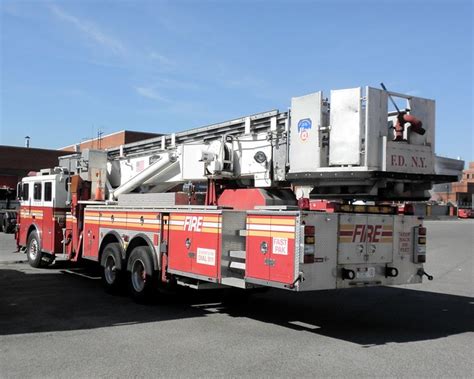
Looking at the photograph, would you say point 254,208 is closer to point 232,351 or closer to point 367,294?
point 232,351

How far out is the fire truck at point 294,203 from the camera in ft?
24.2

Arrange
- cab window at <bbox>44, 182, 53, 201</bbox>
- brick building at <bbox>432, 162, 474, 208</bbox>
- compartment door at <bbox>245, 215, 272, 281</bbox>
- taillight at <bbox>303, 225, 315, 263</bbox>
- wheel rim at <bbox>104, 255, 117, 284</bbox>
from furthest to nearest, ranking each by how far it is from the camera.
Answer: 1. brick building at <bbox>432, 162, 474, 208</bbox>
2. cab window at <bbox>44, 182, 53, 201</bbox>
3. wheel rim at <bbox>104, 255, 117, 284</bbox>
4. compartment door at <bbox>245, 215, 272, 281</bbox>
5. taillight at <bbox>303, 225, 315, 263</bbox>

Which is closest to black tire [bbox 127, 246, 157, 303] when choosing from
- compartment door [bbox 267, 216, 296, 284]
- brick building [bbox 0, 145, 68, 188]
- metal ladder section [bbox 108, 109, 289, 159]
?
metal ladder section [bbox 108, 109, 289, 159]

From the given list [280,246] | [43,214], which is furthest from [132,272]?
[43,214]

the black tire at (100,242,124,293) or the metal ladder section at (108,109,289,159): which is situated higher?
the metal ladder section at (108,109,289,159)

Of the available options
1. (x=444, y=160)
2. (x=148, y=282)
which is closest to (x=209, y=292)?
(x=148, y=282)

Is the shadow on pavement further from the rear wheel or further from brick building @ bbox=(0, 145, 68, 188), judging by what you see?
brick building @ bbox=(0, 145, 68, 188)

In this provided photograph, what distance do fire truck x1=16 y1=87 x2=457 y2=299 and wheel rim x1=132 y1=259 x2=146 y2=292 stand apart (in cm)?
2

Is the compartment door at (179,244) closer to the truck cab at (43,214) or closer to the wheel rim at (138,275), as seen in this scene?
the wheel rim at (138,275)

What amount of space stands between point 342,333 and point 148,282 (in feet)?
11.9

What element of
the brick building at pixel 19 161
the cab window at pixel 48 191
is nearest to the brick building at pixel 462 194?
the brick building at pixel 19 161

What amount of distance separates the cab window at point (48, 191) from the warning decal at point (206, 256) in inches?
271

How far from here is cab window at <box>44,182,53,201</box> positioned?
46.0 feet

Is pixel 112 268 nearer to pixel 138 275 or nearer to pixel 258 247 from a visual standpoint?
pixel 138 275
